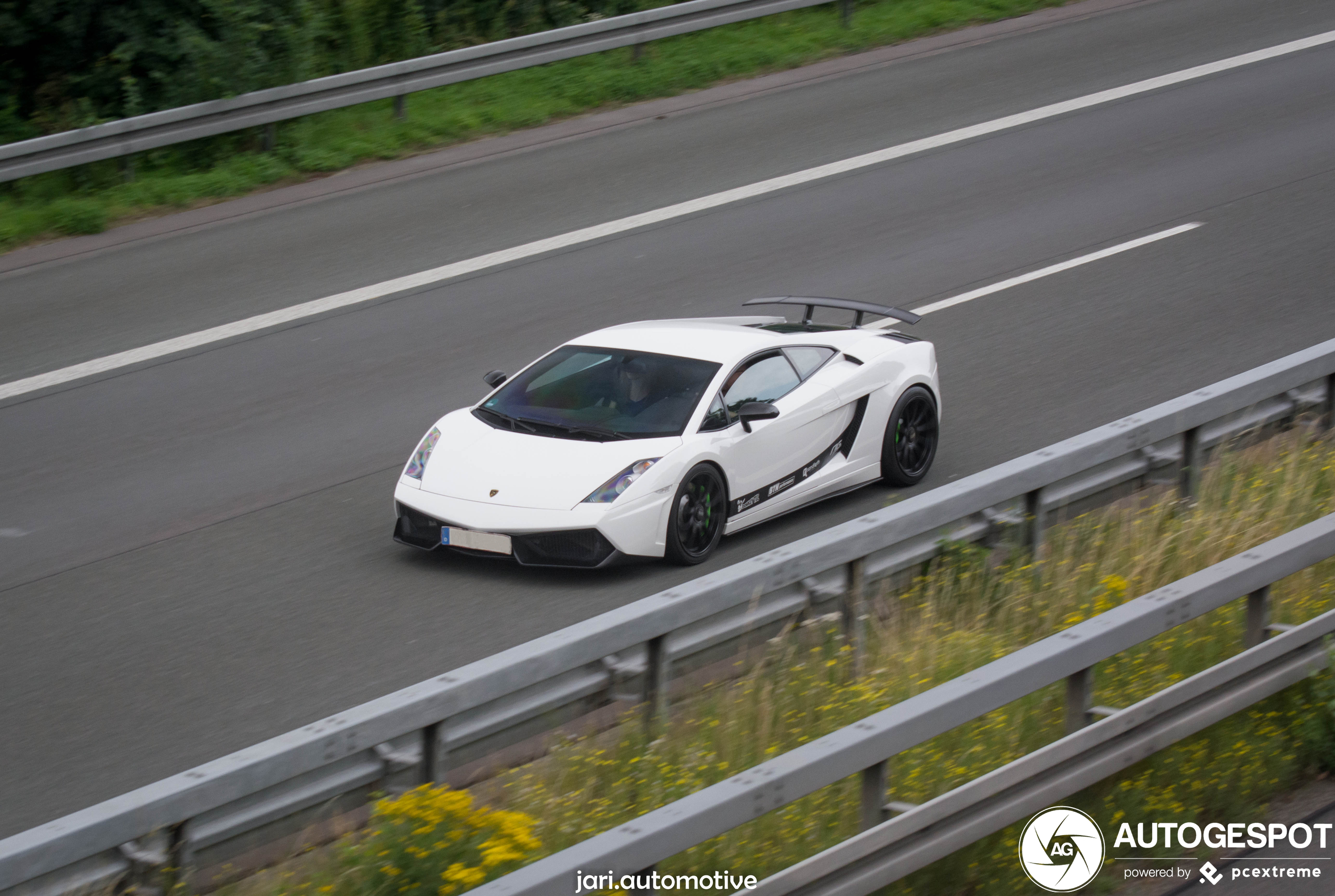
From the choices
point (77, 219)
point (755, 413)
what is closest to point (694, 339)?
point (755, 413)

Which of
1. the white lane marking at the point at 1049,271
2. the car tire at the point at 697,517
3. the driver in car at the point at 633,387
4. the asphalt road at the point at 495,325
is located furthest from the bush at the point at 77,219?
the car tire at the point at 697,517

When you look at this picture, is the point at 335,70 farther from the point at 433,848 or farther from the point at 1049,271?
the point at 433,848

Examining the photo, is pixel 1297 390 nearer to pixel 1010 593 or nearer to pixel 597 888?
pixel 1010 593

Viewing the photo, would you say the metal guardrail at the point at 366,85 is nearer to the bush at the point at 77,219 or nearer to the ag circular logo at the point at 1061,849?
the bush at the point at 77,219

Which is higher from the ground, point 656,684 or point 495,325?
point 656,684

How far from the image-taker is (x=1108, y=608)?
23.5ft

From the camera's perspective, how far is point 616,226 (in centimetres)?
1605

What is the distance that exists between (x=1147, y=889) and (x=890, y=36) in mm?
17622

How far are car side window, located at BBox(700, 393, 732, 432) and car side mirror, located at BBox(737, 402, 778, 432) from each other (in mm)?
95

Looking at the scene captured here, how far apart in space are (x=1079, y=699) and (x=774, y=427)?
450 centimetres

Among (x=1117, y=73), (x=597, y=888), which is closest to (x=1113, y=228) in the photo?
(x=1117, y=73)

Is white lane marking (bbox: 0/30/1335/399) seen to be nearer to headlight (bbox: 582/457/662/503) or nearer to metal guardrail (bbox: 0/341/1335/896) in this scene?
headlight (bbox: 582/457/662/503)

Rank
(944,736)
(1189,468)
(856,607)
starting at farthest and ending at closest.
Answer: (1189,468) → (856,607) → (944,736)

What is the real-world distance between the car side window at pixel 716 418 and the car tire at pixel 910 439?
133cm
